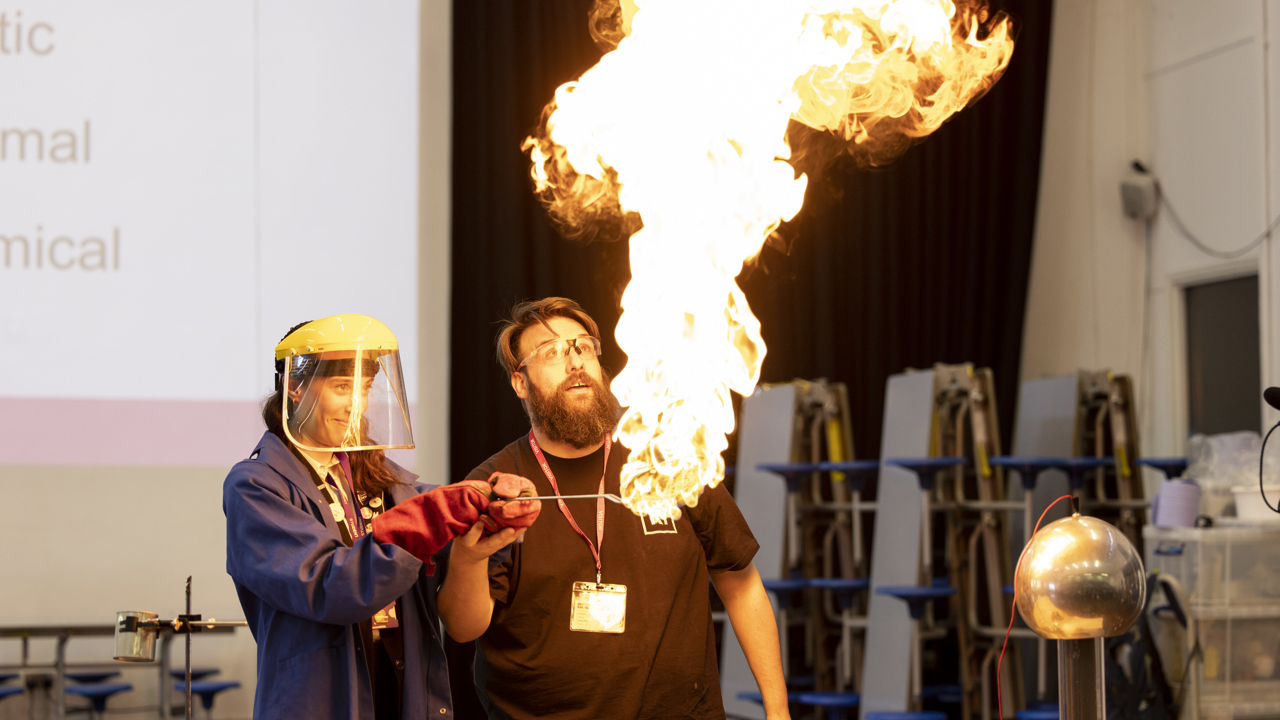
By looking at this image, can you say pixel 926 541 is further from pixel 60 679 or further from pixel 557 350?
pixel 60 679

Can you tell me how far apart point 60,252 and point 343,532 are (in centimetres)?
348

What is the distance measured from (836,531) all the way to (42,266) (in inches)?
162

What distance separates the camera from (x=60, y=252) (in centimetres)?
512

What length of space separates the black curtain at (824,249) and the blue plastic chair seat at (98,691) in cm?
159

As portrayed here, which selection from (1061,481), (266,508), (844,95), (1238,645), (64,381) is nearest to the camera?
(266,508)

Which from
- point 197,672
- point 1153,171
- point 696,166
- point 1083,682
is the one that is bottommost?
point 197,672

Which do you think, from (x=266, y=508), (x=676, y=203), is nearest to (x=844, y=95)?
(x=676, y=203)

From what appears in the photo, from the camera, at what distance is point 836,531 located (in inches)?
253

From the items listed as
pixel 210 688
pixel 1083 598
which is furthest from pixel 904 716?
pixel 1083 598

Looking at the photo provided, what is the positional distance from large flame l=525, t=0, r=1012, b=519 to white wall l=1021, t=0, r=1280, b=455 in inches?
156

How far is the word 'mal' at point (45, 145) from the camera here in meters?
5.09

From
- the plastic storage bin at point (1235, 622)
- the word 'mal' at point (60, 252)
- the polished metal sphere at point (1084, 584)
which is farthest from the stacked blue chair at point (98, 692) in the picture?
the plastic storage bin at point (1235, 622)

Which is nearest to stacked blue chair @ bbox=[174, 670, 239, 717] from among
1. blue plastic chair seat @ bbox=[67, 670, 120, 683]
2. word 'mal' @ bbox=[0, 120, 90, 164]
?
blue plastic chair seat @ bbox=[67, 670, 120, 683]

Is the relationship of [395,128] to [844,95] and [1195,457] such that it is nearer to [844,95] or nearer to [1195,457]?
[844,95]
